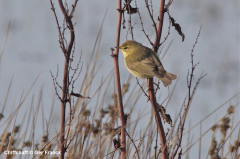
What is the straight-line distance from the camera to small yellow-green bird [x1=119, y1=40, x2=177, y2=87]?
2.52 m

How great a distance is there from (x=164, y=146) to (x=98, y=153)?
534 millimetres

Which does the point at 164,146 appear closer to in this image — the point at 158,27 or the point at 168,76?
the point at 158,27

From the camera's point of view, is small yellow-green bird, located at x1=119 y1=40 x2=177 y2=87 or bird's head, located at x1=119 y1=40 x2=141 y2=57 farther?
bird's head, located at x1=119 y1=40 x2=141 y2=57

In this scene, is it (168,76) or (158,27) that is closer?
(158,27)

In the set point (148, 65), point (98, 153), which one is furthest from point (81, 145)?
point (148, 65)

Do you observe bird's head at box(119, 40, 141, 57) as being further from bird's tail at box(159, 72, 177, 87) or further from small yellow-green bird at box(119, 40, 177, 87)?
bird's tail at box(159, 72, 177, 87)

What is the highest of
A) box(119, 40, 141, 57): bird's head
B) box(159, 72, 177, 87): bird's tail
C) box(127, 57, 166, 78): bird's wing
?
box(119, 40, 141, 57): bird's head

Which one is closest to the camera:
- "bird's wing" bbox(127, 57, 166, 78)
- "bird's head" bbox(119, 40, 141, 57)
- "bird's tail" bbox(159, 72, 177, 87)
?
"bird's tail" bbox(159, 72, 177, 87)

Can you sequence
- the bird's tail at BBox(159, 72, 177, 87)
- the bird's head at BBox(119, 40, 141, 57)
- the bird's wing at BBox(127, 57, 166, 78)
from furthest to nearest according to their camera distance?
1. the bird's head at BBox(119, 40, 141, 57)
2. the bird's wing at BBox(127, 57, 166, 78)
3. the bird's tail at BBox(159, 72, 177, 87)

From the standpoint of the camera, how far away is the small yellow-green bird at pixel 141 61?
8.27 feet

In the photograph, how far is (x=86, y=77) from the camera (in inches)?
83.4

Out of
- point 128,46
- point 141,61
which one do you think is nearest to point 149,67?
point 141,61

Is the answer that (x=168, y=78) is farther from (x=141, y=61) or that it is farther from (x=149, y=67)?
(x=141, y=61)

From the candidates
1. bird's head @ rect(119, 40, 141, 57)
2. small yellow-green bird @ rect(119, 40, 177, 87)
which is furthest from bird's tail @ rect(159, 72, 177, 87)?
bird's head @ rect(119, 40, 141, 57)
